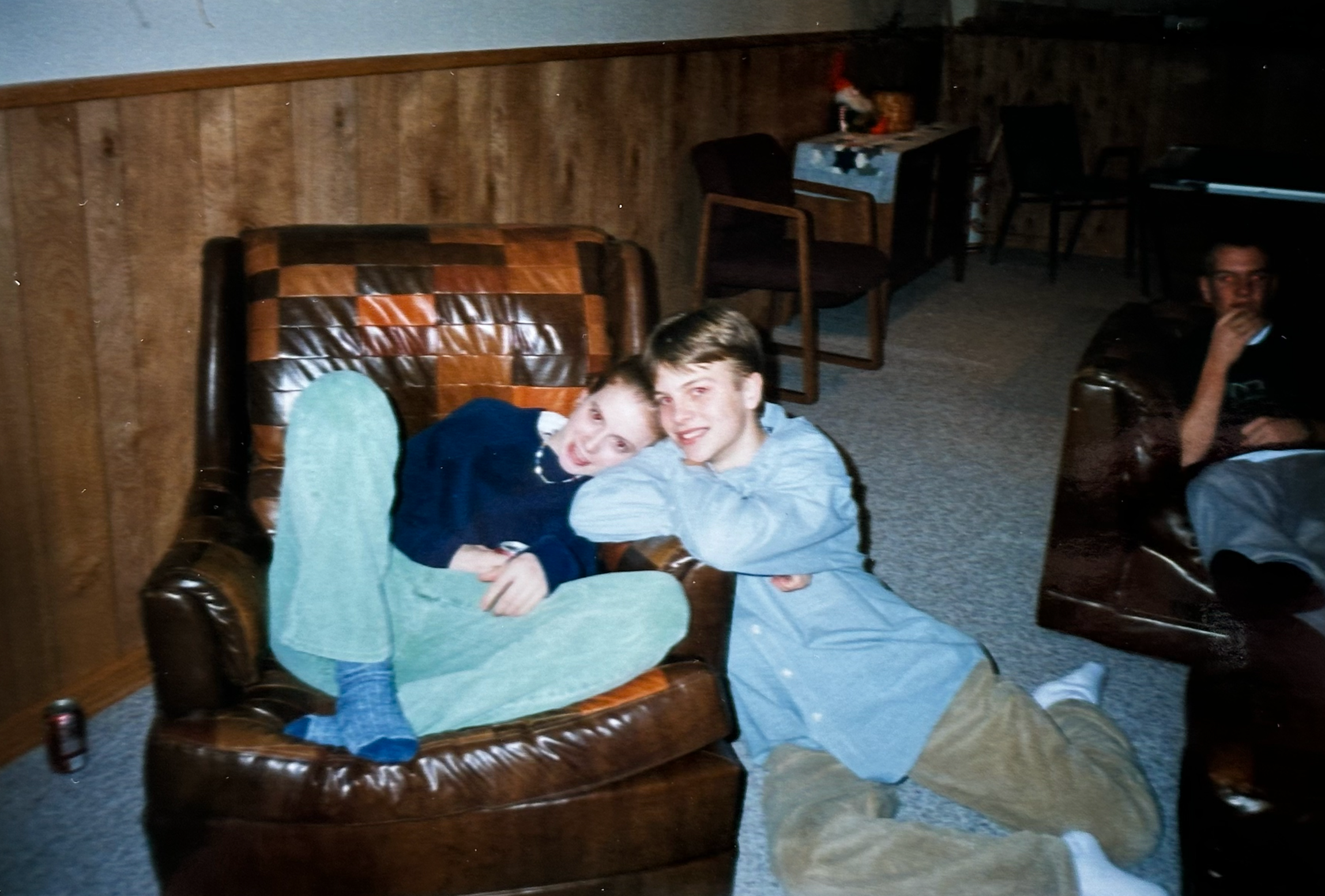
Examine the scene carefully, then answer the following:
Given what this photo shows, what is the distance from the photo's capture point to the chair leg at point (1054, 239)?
18.0 feet

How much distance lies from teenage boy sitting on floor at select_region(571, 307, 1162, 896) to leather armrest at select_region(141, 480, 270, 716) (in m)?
0.48

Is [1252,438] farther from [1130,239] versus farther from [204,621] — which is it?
[1130,239]

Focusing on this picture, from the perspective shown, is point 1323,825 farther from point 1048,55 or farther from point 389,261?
point 1048,55

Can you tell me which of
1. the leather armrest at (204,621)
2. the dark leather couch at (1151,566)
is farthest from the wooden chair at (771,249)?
the leather armrest at (204,621)

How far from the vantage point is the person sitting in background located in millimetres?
2000

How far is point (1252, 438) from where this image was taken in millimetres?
2219

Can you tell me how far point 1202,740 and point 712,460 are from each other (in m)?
0.79

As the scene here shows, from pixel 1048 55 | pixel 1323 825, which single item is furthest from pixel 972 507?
pixel 1048 55

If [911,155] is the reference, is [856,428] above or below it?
below

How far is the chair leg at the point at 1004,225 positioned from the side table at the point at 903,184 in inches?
12.1

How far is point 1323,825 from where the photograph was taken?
1426mm

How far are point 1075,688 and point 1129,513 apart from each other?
16.5 inches

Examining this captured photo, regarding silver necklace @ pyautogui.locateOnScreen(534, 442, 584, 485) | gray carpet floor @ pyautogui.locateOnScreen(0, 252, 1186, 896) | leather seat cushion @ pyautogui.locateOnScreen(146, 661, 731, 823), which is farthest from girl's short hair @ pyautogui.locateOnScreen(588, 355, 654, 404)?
Answer: gray carpet floor @ pyautogui.locateOnScreen(0, 252, 1186, 896)

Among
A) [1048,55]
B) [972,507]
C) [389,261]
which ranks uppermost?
[1048,55]
